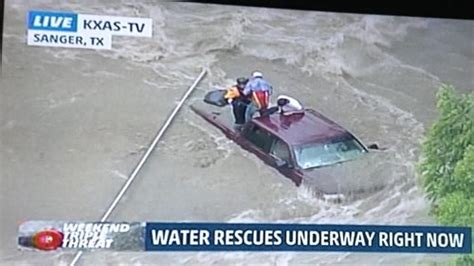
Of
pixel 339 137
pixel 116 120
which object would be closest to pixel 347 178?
pixel 339 137

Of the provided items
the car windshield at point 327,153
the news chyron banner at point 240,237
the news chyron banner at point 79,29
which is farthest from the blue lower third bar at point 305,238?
the news chyron banner at point 79,29

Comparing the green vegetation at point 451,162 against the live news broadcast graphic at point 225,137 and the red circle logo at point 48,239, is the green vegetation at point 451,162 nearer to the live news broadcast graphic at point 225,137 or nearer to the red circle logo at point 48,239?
Result: the live news broadcast graphic at point 225,137

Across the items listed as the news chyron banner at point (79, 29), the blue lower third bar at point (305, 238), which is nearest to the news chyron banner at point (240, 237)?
the blue lower third bar at point (305, 238)

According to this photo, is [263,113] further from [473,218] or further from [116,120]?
[473,218]

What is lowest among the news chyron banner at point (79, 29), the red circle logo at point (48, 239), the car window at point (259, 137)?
→ the red circle logo at point (48, 239)

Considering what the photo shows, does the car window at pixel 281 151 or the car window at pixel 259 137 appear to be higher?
the car window at pixel 259 137

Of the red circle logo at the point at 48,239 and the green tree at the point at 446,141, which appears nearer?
the red circle logo at the point at 48,239

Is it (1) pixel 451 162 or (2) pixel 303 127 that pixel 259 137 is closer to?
(2) pixel 303 127
